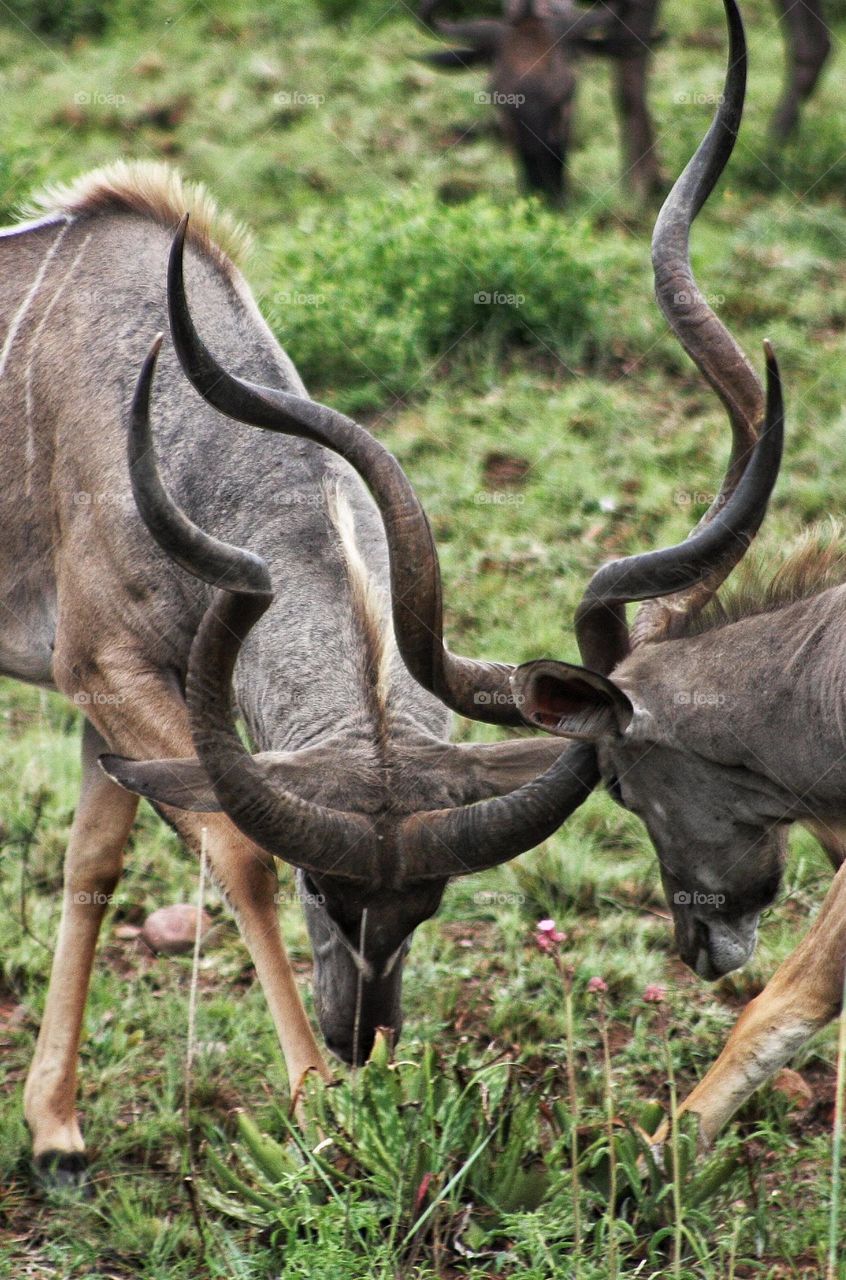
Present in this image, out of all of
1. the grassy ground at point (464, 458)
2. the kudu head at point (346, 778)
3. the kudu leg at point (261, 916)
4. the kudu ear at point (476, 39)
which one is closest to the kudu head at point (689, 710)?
the kudu head at point (346, 778)

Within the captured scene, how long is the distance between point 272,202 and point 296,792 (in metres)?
6.51

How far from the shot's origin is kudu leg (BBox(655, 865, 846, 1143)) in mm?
4234

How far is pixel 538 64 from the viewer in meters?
9.98

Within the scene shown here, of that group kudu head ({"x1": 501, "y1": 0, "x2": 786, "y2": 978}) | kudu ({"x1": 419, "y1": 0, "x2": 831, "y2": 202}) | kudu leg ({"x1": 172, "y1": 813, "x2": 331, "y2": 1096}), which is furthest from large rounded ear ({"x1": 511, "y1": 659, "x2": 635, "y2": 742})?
kudu ({"x1": 419, "y1": 0, "x2": 831, "y2": 202})

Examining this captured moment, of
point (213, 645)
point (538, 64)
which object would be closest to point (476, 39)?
point (538, 64)

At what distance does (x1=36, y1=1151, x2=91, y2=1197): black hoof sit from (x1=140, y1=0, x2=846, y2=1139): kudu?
1.63m

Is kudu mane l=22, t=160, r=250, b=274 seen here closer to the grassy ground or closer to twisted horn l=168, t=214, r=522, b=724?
the grassy ground

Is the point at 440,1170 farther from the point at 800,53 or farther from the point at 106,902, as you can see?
the point at 800,53

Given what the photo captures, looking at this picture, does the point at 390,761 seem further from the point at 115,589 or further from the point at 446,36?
the point at 446,36

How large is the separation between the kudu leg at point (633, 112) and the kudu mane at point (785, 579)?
232 inches

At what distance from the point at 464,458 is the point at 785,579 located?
3470mm

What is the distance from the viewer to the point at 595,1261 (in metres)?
3.94

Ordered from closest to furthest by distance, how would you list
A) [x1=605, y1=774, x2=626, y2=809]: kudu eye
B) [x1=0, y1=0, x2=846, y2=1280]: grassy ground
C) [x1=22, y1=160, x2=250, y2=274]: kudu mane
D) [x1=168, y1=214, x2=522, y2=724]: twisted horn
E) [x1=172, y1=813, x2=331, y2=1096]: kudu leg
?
[x1=168, y1=214, x2=522, y2=724]: twisted horn < [x1=605, y1=774, x2=626, y2=809]: kudu eye < [x1=0, y1=0, x2=846, y2=1280]: grassy ground < [x1=172, y1=813, x2=331, y2=1096]: kudu leg < [x1=22, y1=160, x2=250, y2=274]: kudu mane

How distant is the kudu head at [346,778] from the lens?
3.96 metres
